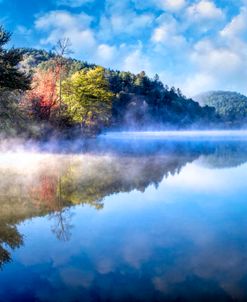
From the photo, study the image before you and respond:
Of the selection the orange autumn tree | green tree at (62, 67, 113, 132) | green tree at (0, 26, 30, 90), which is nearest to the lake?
green tree at (0, 26, 30, 90)

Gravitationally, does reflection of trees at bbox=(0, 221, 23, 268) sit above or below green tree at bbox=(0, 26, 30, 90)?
below

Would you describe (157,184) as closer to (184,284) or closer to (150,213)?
(150,213)

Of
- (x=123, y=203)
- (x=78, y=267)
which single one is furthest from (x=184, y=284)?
(x=123, y=203)

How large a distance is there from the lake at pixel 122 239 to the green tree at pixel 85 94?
2629cm

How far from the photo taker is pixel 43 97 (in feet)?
105

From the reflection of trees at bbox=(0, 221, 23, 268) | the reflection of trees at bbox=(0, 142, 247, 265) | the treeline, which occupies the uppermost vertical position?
the treeline

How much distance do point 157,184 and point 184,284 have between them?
7514 mm

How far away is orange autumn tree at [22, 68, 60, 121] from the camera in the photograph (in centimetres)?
3039

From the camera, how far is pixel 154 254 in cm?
569

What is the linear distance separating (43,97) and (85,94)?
7.80 m

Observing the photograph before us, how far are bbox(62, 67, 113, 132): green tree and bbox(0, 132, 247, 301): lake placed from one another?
26.3 meters

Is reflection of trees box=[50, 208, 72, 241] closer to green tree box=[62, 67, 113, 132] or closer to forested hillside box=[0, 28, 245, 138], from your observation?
forested hillside box=[0, 28, 245, 138]

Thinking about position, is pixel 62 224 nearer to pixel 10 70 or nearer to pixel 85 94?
pixel 10 70

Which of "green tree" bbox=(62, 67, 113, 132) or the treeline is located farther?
"green tree" bbox=(62, 67, 113, 132)
